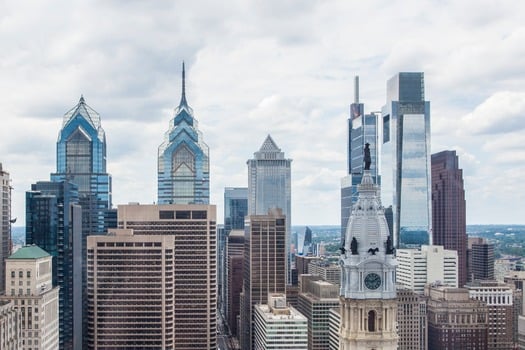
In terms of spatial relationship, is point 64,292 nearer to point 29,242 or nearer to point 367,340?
point 29,242

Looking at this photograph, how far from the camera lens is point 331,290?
18488cm

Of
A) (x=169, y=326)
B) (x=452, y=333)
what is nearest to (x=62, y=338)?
(x=169, y=326)

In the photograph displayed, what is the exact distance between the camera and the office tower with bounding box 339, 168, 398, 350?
6359 centimetres

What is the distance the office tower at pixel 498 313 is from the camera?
17788 cm

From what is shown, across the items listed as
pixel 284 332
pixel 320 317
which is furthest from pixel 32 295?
pixel 320 317

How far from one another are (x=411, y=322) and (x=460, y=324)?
1084 cm

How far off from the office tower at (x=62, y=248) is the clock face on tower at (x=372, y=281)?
98130 millimetres

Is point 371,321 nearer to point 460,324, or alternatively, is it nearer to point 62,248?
point 62,248

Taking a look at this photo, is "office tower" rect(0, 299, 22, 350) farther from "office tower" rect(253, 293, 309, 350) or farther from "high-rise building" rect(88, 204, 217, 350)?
"office tower" rect(253, 293, 309, 350)

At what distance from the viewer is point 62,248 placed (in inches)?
6280

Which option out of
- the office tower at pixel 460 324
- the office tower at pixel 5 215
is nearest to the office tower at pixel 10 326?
the office tower at pixel 5 215

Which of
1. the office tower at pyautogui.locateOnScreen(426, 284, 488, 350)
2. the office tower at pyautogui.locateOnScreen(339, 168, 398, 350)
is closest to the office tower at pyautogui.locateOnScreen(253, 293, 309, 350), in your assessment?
the office tower at pyautogui.locateOnScreen(426, 284, 488, 350)

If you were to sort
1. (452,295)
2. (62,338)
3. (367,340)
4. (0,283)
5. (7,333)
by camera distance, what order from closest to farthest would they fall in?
(367,340)
(7,333)
(0,283)
(62,338)
(452,295)

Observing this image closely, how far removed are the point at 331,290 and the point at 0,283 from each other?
8212cm
